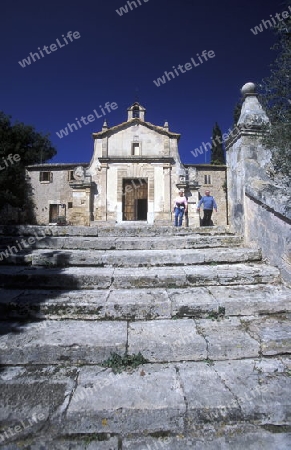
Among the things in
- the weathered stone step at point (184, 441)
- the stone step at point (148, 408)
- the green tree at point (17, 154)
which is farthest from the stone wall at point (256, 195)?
the green tree at point (17, 154)

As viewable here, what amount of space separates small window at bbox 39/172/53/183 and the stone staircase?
72.2 ft

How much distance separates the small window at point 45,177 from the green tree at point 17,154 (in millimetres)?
1757

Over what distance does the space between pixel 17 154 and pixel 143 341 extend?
1016 inches

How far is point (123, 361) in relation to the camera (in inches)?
85.2

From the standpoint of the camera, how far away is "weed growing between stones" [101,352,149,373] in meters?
2.14

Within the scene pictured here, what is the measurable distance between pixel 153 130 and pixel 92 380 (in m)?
17.0

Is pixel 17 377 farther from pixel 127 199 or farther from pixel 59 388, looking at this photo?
pixel 127 199

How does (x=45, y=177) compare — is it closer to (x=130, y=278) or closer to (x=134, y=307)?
(x=130, y=278)

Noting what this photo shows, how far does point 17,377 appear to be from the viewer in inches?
80.0

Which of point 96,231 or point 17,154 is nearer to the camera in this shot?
point 96,231

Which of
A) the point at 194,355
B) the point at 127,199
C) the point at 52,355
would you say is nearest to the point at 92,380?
the point at 52,355

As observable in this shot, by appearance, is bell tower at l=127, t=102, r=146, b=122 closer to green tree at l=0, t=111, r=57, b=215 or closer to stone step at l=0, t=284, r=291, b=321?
green tree at l=0, t=111, r=57, b=215

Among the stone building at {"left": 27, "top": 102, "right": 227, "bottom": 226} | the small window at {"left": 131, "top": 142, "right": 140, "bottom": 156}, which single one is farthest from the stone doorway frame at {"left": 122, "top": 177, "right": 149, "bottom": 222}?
the small window at {"left": 131, "top": 142, "right": 140, "bottom": 156}

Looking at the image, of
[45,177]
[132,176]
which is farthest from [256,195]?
[45,177]
